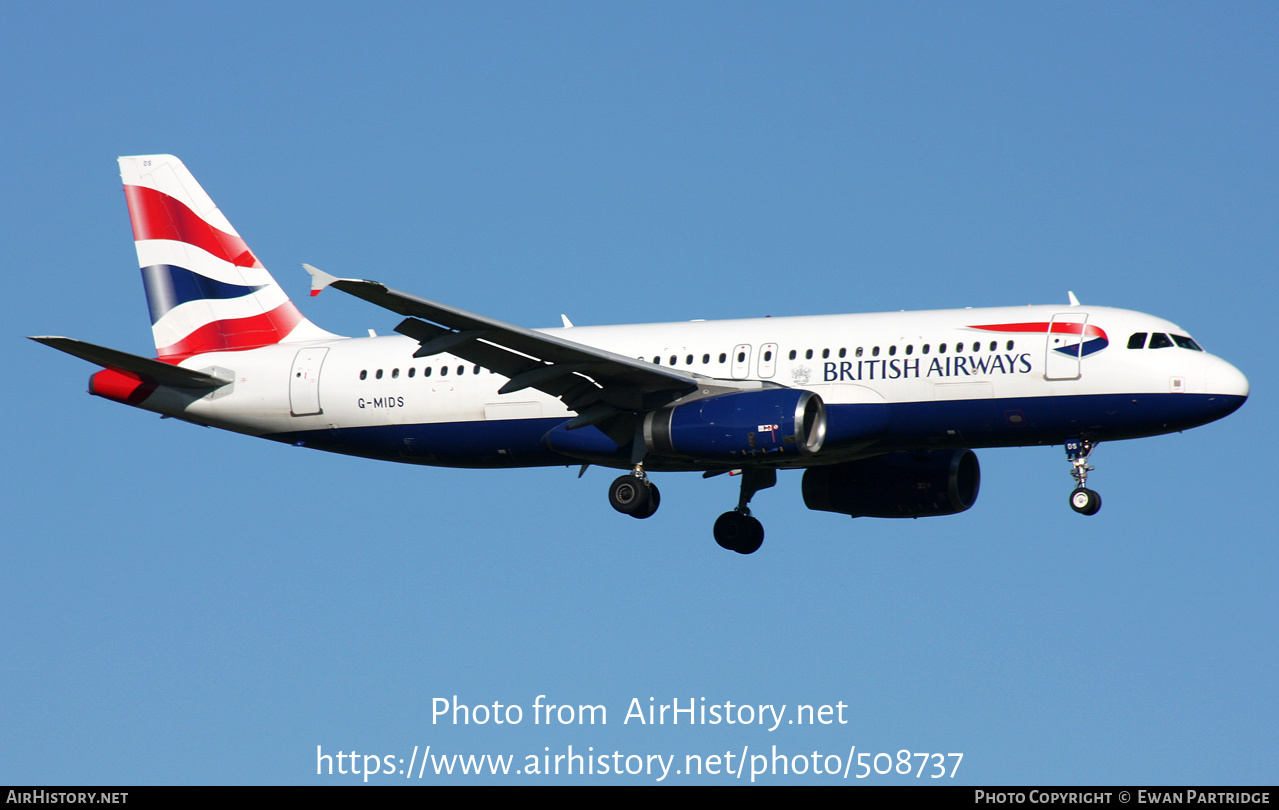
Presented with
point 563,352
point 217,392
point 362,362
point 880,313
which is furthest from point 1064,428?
point 217,392

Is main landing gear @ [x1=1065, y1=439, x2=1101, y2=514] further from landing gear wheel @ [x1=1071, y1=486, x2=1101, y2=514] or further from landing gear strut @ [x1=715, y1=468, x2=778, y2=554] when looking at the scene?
landing gear strut @ [x1=715, y1=468, x2=778, y2=554]

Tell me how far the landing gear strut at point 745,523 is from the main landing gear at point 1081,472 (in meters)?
8.41

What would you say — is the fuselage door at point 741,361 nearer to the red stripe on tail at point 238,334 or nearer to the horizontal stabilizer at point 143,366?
the red stripe on tail at point 238,334

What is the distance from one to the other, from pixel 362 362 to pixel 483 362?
20.2 ft

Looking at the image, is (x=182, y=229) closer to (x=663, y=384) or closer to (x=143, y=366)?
(x=143, y=366)

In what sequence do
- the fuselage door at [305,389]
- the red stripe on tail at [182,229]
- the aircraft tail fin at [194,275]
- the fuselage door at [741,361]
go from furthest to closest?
the red stripe on tail at [182,229] < the aircraft tail fin at [194,275] < the fuselage door at [305,389] < the fuselage door at [741,361]

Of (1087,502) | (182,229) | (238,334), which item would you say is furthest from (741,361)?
(182,229)

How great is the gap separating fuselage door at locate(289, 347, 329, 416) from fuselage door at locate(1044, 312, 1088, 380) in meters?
17.3

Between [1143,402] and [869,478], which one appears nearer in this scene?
[1143,402]

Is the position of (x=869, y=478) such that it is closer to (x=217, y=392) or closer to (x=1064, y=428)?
(x=1064, y=428)

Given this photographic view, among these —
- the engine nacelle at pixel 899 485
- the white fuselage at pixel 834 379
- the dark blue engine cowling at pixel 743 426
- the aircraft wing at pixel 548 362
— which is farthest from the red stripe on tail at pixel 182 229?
the engine nacelle at pixel 899 485

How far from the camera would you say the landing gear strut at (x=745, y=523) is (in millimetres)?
39688

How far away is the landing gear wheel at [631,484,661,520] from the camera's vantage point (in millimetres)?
35906

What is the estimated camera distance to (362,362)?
39188mm
